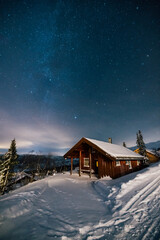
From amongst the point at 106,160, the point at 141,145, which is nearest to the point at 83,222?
the point at 106,160

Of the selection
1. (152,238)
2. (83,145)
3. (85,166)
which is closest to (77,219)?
(152,238)

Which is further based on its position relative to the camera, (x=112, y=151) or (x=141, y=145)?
(x=141, y=145)

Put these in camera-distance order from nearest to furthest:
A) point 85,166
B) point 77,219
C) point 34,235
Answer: point 34,235 → point 77,219 → point 85,166

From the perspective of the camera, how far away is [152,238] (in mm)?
2305

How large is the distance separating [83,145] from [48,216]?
10590 millimetres

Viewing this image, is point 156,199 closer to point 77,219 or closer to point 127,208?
point 127,208

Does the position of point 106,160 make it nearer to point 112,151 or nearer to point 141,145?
point 112,151

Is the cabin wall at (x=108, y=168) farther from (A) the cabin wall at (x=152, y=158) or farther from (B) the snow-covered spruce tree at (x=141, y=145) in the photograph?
(A) the cabin wall at (x=152, y=158)

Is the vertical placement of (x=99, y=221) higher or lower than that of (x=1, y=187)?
higher

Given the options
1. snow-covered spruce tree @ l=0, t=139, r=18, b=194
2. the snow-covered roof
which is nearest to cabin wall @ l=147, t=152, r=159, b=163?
the snow-covered roof

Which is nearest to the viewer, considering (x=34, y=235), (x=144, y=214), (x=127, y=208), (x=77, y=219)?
(x=34, y=235)

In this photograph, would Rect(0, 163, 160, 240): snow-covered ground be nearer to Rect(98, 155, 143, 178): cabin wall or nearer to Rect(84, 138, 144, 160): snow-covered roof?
Rect(84, 138, 144, 160): snow-covered roof

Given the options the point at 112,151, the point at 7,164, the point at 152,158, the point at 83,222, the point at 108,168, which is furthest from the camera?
the point at 152,158

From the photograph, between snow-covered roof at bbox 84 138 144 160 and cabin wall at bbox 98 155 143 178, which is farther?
cabin wall at bbox 98 155 143 178
